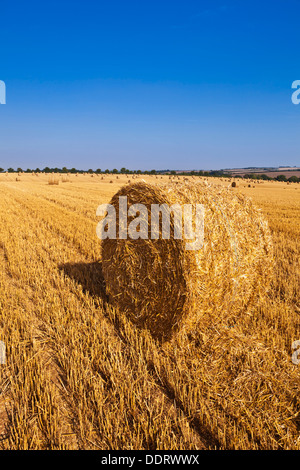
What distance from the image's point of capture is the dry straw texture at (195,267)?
3723 mm

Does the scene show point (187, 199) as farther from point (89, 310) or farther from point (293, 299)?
point (293, 299)

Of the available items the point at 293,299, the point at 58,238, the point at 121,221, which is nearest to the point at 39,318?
the point at 121,221

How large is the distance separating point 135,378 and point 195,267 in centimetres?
140

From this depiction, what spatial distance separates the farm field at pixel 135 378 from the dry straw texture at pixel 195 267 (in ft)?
0.82

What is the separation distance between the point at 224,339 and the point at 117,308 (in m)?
1.69

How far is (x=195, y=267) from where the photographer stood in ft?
11.9

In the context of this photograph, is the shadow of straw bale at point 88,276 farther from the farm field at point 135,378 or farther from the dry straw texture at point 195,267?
the dry straw texture at point 195,267

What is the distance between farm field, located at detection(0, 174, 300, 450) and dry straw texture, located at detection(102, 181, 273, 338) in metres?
0.25

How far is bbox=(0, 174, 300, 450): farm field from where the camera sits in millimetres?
2383

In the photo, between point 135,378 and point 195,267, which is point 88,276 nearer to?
point 195,267

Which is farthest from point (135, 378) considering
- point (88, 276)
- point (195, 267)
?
point (88, 276)

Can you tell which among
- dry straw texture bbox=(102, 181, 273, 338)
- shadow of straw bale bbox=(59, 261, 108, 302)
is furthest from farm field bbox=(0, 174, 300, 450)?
dry straw texture bbox=(102, 181, 273, 338)

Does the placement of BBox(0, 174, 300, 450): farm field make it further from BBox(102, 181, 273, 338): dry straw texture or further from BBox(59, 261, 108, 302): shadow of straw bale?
BBox(102, 181, 273, 338): dry straw texture

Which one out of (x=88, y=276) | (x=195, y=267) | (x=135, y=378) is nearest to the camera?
(x=135, y=378)
